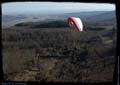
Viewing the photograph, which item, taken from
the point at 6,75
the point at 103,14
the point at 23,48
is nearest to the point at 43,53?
the point at 23,48

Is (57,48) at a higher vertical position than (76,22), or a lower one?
lower

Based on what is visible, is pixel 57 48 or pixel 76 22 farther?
pixel 57 48

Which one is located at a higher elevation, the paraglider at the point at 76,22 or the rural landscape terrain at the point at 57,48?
the paraglider at the point at 76,22

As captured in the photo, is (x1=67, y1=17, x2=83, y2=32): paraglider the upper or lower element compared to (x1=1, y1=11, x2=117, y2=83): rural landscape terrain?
upper

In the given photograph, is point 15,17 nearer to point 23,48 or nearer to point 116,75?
point 23,48
